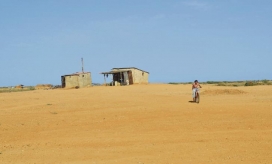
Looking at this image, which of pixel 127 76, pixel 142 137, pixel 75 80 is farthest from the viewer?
pixel 75 80

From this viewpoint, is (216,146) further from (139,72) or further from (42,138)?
(139,72)

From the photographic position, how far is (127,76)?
51812 millimetres

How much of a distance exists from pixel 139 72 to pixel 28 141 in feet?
139

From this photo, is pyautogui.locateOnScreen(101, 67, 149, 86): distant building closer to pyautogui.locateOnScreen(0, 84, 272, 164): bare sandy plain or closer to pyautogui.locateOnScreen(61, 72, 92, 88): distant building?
pyautogui.locateOnScreen(61, 72, 92, 88): distant building

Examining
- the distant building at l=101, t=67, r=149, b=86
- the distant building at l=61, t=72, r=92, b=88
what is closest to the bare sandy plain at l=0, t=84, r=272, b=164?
the distant building at l=101, t=67, r=149, b=86

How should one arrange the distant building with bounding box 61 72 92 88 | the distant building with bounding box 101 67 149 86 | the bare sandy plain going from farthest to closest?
1. the distant building with bounding box 61 72 92 88
2. the distant building with bounding box 101 67 149 86
3. the bare sandy plain

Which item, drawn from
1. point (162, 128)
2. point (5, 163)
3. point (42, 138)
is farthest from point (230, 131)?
point (5, 163)

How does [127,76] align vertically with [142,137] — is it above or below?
above

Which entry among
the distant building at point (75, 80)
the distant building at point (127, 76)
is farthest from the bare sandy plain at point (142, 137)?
the distant building at point (75, 80)

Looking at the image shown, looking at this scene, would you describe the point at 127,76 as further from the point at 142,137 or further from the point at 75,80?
the point at 142,137

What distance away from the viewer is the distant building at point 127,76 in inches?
2034

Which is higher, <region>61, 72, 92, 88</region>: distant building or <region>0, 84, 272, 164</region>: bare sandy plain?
<region>61, 72, 92, 88</region>: distant building

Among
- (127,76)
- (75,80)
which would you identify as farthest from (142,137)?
(75,80)

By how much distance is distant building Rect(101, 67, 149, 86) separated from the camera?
51656 mm
